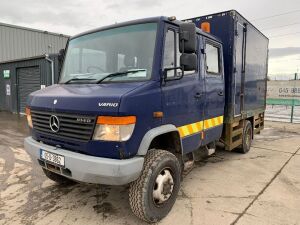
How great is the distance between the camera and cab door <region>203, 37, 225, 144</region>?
4.54 metres

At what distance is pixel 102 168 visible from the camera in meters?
2.92

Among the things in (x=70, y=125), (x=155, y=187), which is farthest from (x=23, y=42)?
(x=155, y=187)

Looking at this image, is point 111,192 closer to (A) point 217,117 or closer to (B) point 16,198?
(B) point 16,198

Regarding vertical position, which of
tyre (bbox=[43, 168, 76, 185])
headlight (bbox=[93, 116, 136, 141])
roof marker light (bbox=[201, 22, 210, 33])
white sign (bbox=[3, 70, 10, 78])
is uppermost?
roof marker light (bbox=[201, 22, 210, 33])

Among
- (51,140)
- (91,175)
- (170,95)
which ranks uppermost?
(170,95)

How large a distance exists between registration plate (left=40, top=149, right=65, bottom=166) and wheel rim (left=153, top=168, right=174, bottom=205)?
1.16m

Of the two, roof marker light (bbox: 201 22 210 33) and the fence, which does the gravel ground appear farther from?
the fence

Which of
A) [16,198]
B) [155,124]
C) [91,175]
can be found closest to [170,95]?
[155,124]

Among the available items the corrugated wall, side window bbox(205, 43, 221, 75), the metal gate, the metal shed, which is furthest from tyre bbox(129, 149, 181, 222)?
the corrugated wall

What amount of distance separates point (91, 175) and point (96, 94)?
2.92 feet

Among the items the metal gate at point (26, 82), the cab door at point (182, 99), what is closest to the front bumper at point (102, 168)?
the cab door at point (182, 99)

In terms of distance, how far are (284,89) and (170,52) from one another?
10.4 metres

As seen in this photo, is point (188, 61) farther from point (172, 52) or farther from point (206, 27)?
point (206, 27)

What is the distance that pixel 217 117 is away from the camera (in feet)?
16.5
